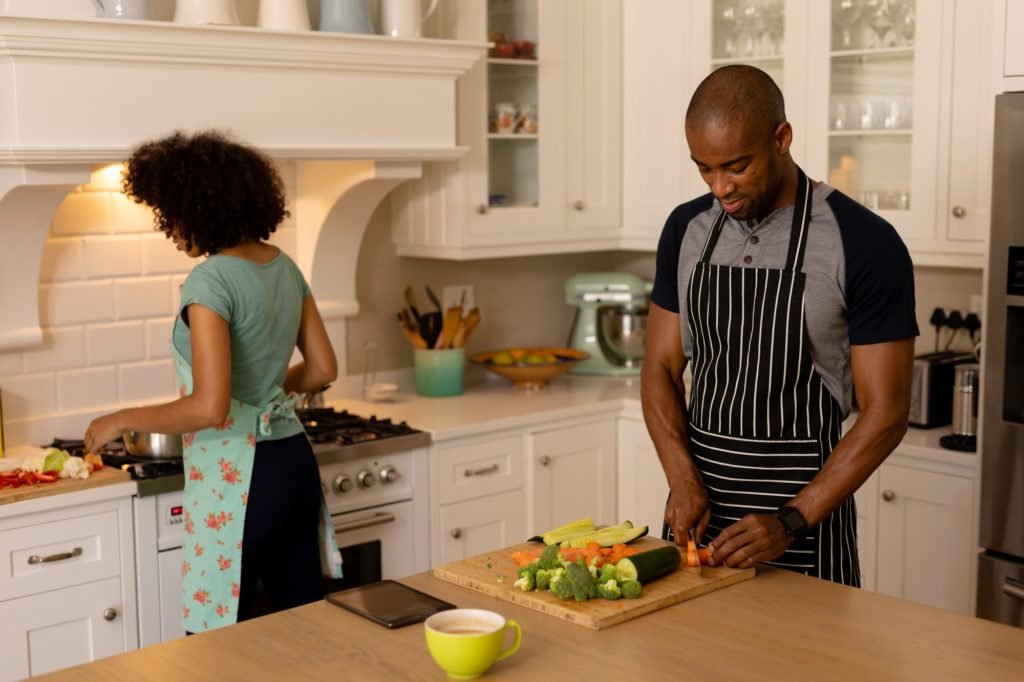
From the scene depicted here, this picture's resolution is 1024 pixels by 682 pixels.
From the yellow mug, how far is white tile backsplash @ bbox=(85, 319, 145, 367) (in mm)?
2048

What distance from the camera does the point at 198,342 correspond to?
269cm

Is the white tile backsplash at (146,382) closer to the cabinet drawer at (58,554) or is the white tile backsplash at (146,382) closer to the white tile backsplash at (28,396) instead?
the white tile backsplash at (28,396)

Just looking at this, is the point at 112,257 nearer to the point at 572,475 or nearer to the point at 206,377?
the point at 206,377

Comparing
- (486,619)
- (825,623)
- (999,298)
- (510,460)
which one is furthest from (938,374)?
(486,619)

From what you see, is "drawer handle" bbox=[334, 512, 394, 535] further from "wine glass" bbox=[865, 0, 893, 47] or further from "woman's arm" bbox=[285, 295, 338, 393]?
"wine glass" bbox=[865, 0, 893, 47]

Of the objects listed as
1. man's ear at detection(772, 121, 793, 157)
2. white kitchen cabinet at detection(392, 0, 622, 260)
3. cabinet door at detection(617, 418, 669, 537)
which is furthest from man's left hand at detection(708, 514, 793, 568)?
white kitchen cabinet at detection(392, 0, 622, 260)

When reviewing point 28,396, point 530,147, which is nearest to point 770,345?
point 530,147

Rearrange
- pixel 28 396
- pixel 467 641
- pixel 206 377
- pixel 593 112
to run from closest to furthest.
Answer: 1. pixel 467 641
2. pixel 206 377
3. pixel 28 396
4. pixel 593 112

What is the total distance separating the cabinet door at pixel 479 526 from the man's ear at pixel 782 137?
1.66 meters

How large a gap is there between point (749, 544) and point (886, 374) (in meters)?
0.40

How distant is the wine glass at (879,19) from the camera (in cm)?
367

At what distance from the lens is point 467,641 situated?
64.5 inches

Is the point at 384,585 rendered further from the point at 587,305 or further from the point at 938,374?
the point at 587,305

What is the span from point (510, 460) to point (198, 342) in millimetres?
1308
